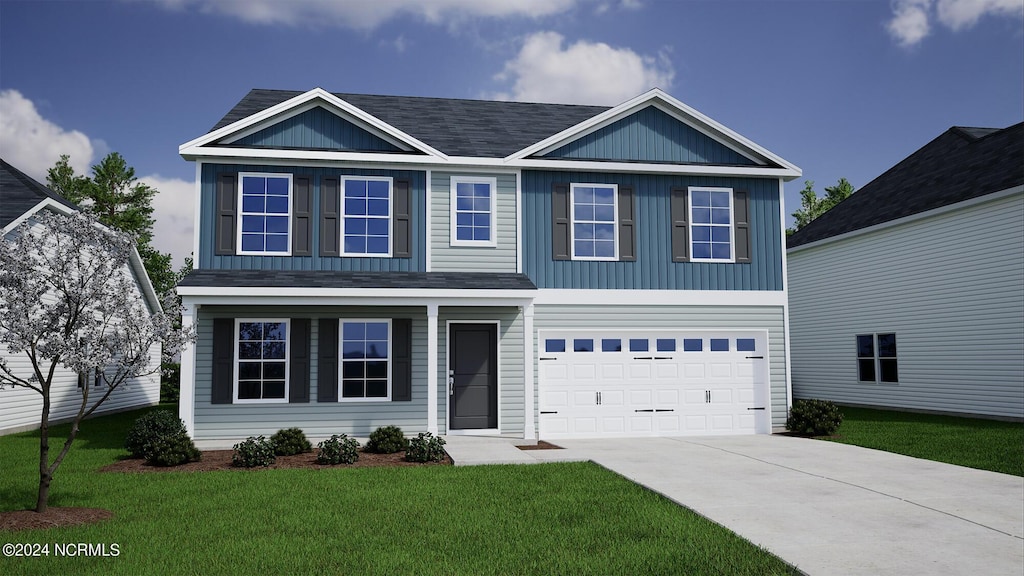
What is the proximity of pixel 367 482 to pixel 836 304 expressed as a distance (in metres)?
18.6

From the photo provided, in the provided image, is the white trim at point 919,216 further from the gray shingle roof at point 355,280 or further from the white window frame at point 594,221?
the gray shingle roof at point 355,280

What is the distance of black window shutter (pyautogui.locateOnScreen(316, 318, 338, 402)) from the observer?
1558 centimetres

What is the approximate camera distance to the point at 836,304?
24.7 meters

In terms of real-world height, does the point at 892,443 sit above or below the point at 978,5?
below

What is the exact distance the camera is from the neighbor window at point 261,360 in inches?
607

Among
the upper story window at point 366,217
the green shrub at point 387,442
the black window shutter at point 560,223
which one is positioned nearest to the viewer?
the green shrub at point 387,442

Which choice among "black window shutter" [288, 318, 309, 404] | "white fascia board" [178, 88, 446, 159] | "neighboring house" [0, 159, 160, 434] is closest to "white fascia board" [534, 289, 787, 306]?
"white fascia board" [178, 88, 446, 159]

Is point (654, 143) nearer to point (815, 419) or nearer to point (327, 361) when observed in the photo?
point (815, 419)

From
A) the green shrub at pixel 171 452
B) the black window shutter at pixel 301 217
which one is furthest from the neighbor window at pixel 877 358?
the green shrub at pixel 171 452

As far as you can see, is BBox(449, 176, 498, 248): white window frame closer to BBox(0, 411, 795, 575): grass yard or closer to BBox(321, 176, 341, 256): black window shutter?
BBox(321, 176, 341, 256): black window shutter

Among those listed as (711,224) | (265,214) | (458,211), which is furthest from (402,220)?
(711,224)

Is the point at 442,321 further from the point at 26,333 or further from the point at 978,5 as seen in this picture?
the point at 978,5

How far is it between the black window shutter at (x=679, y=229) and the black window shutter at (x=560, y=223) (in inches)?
92.3

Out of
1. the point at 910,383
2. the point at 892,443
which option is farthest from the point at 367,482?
the point at 910,383
